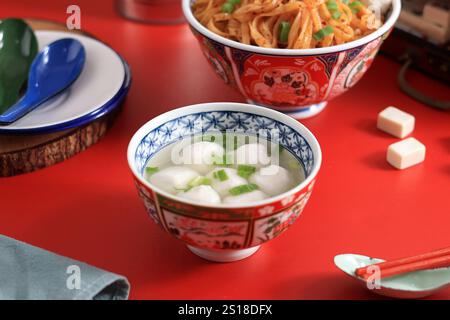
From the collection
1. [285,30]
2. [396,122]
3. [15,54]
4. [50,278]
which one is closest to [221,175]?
[50,278]

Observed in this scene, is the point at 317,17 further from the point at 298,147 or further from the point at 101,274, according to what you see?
the point at 101,274

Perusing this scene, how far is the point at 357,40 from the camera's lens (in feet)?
4.47

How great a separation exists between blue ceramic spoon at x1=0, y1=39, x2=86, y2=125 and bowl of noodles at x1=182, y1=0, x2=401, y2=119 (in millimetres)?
279

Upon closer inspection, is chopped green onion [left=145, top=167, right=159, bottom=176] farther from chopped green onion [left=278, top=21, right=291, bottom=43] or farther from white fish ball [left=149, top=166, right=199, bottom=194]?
chopped green onion [left=278, top=21, right=291, bottom=43]

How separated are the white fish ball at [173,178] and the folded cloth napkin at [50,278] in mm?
148

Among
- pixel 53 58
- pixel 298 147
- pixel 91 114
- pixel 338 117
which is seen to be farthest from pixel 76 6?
pixel 298 147

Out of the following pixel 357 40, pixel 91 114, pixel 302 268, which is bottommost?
pixel 302 268

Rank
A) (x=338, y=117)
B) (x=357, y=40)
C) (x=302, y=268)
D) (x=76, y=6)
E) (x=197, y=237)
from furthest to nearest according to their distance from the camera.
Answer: (x=76, y=6) < (x=338, y=117) < (x=357, y=40) < (x=302, y=268) < (x=197, y=237)

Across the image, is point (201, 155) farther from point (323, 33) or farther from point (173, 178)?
point (323, 33)

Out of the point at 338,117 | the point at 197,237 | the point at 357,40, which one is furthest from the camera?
the point at 338,117

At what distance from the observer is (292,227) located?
1.26 m

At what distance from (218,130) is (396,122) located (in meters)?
0.42

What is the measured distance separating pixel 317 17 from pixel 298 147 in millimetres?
331

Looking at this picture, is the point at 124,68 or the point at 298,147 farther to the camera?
the point at 124,68
